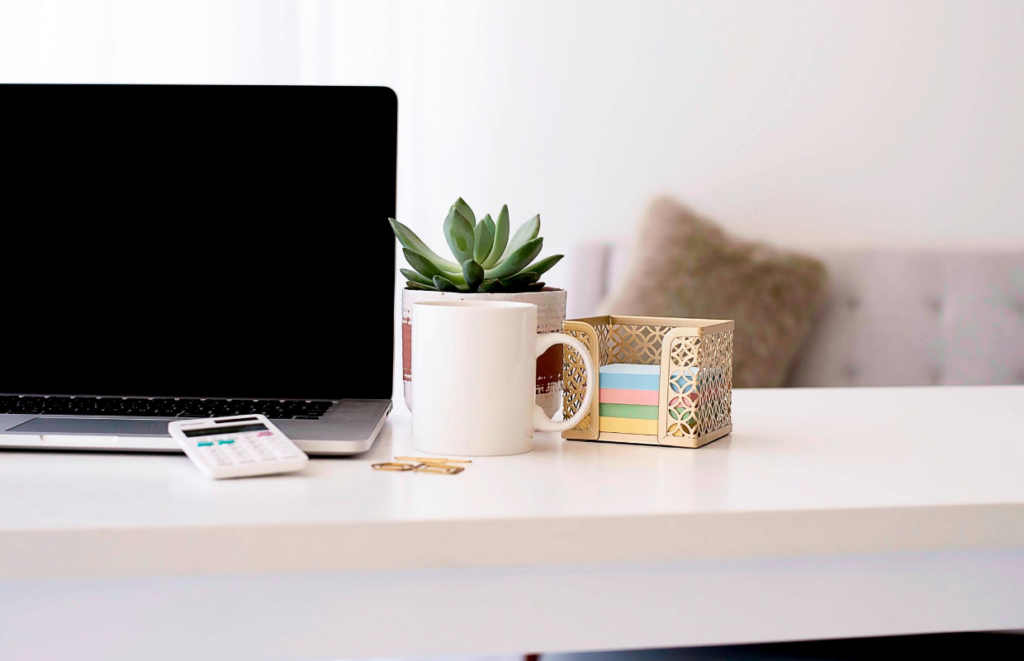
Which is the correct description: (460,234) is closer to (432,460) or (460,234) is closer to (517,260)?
(517,260)

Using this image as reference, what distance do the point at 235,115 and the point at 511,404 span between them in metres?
0.36

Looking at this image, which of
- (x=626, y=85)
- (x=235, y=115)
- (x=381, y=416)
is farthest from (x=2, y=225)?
(x=626, y=85)

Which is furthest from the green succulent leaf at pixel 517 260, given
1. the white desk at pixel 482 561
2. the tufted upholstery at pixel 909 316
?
the tufted upholstery at pixel 909 316

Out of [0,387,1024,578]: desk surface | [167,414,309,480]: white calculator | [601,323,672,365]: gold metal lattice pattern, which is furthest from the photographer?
[601,323,672,365]: gold metal lattice pattern

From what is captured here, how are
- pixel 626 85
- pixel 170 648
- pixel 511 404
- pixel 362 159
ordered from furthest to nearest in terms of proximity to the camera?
pixel 626 85
pixel 362 159
pixel 511 404
pixel 170 648

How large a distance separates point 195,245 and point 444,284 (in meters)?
0.22

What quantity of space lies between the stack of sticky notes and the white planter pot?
64mm

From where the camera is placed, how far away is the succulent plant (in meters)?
0.73

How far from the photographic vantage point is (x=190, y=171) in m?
0.77

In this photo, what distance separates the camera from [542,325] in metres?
0.74

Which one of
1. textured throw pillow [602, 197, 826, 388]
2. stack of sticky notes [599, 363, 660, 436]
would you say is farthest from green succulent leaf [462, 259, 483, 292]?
textured throw pillow [602, 197, 826, 388]

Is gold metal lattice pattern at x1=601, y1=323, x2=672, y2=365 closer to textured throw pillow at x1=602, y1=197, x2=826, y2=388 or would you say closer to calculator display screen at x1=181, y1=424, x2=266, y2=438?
calculator display screen at x1=181, y1=424, x2=266, y2=438

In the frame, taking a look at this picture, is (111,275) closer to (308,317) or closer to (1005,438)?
(308,317)

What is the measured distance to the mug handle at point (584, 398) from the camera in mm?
655
